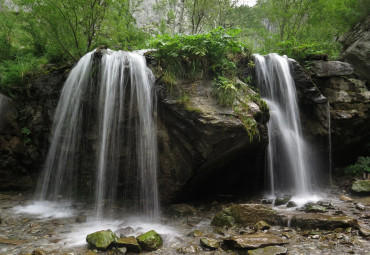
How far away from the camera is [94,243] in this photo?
3.64 meters

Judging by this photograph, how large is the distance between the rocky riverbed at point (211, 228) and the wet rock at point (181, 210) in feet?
0.08

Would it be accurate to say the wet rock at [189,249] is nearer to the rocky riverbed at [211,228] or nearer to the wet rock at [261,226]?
the rocky riverbed at [211,228]

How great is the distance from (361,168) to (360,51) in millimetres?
4139

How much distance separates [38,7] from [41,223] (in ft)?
19.8

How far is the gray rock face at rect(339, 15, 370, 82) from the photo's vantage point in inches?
334

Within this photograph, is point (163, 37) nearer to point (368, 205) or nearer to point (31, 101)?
point (31, 101)

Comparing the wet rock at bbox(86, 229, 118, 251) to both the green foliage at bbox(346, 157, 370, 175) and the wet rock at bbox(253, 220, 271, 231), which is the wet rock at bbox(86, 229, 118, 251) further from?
the green foliage at bbox(346, 157, 370, 175)

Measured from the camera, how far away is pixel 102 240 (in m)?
3.63

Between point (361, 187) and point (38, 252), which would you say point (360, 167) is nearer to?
point (361, 187)

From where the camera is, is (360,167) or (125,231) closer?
(125,231)

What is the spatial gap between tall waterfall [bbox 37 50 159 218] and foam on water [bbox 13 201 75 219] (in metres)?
0.71

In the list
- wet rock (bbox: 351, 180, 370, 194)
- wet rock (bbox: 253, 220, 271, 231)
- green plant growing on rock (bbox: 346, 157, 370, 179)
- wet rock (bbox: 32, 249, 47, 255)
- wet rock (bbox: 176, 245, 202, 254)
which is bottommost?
wet rock (bbox: 176, 245, 202, 254)

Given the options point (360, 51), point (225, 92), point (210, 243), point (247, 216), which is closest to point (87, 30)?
point (225, 92)

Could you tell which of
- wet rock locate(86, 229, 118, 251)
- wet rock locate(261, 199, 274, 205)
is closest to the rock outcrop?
wet rock locate(261, 199, 274, 205)
